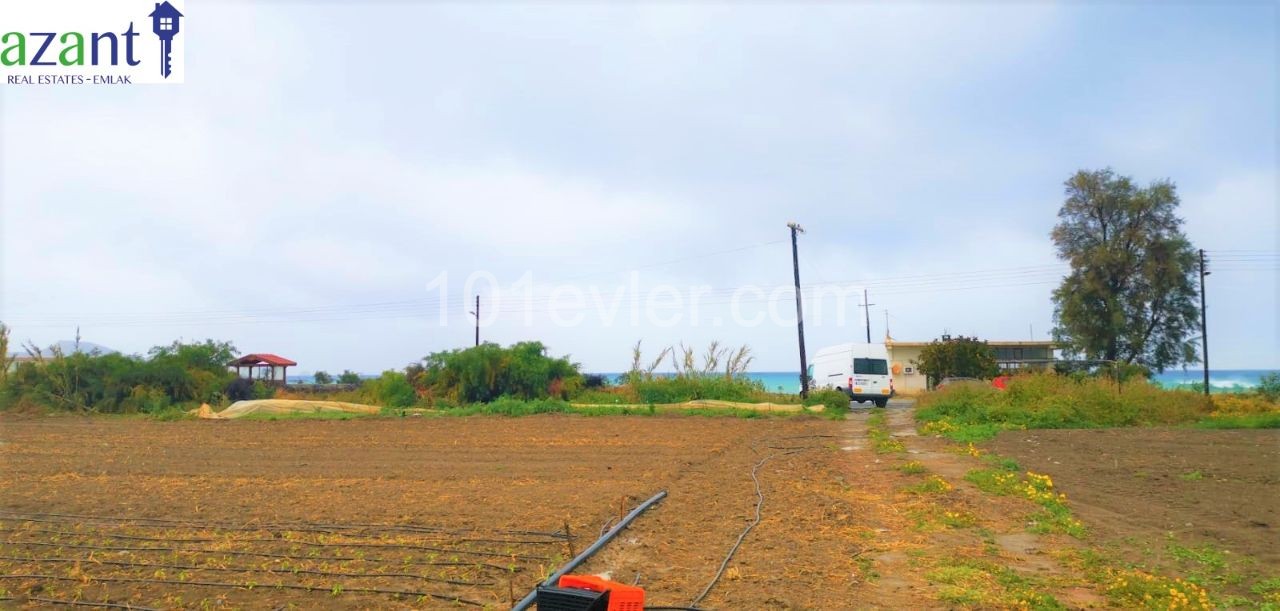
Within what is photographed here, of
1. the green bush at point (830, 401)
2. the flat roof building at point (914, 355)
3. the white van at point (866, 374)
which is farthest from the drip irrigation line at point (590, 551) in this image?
the flat roof building at point (914, 355)

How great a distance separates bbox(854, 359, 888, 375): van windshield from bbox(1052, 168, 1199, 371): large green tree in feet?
39.3

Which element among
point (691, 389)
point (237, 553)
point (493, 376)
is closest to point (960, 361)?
point (691, 389)

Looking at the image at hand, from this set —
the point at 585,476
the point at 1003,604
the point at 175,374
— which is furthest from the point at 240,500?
the point at 175,374

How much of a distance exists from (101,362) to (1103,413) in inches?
1242

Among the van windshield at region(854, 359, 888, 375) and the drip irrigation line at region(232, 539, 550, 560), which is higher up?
the van windshield at region(854, 359, 888, 375)

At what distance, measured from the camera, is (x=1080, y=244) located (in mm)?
33375

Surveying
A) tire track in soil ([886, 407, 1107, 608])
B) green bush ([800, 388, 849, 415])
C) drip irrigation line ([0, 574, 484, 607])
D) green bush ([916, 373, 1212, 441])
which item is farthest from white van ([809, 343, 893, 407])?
drip irrigation line ([0, 574, 484, 607])

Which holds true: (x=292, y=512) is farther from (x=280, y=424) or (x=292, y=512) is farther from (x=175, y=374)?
(x=175, y=374)

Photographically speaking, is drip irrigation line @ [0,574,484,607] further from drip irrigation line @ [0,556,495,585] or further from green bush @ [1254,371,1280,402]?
green bush @ [1254,371,1280,402]

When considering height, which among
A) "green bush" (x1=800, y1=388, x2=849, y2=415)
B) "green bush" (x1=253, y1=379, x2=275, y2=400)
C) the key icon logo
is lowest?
"green bush" (x1=800, y1=388, x2=849, y2=415)

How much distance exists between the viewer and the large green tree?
3195 cm

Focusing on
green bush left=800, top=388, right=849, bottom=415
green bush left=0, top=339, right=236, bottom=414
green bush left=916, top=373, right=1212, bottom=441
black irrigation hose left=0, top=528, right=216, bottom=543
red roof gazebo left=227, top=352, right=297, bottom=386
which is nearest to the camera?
black irrigation hose left=0, top=528, right=216, bottom=543

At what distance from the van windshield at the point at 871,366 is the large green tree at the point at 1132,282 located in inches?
471

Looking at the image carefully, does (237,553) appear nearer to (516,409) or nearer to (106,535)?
(106,535)
